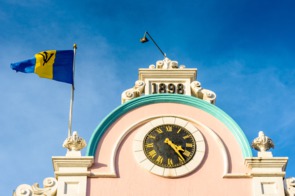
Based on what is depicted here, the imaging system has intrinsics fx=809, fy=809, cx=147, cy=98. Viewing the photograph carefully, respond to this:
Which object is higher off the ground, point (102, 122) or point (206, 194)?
point (102, 122)

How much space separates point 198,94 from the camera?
2220 cm

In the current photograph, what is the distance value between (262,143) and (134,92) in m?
3.81

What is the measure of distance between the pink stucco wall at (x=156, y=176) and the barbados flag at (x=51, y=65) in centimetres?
321

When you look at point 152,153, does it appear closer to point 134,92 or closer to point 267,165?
point 134,92

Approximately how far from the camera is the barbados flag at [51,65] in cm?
2358

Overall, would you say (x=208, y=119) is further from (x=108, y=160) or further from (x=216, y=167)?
(x=108, y=160)

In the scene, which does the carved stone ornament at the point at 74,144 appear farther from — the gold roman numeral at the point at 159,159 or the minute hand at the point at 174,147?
the minute hand at the point at 174,147

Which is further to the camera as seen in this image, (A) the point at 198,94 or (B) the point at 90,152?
(A) the point at 198,94

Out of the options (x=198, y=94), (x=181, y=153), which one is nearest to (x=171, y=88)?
(x=198, y=94)

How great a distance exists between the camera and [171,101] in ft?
71.3

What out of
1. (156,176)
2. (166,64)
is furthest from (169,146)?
(166,64)

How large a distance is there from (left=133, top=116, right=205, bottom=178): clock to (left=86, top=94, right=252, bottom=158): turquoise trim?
1.90 ft

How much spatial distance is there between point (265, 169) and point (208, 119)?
2.11 metres

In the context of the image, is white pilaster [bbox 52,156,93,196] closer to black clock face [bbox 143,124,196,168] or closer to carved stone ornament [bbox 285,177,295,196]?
black clock face [bbox 143,124,196,168]
